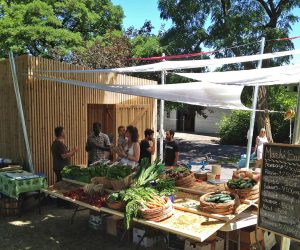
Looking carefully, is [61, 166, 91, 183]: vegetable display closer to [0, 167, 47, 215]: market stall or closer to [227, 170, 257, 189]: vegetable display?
[0, 167, 47, 215]: market stall

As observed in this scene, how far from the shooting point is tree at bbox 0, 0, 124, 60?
56.1ft

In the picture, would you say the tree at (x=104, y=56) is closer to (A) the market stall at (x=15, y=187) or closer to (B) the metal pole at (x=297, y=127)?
(A) the market stall at (x=15, y=187)

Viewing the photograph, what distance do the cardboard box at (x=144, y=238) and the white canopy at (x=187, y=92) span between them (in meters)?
2.32

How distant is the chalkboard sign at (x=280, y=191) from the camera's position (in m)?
3.19

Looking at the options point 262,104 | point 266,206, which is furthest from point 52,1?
point 266,206

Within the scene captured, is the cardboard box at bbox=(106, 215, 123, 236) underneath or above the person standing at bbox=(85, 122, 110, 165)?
underneath

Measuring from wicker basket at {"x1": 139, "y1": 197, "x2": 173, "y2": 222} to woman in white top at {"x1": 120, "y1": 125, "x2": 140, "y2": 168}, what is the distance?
209cm

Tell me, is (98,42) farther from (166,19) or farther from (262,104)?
(262,104)

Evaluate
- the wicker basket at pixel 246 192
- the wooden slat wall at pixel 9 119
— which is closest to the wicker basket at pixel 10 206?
the wooden slat wall at pixel 9 119

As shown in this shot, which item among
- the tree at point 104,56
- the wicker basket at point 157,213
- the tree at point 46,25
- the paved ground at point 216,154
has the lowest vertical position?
the paved ground at point 216,154

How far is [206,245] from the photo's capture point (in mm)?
4273

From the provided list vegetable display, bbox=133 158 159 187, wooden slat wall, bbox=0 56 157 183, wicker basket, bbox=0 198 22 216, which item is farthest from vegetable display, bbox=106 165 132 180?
wooden slat wall, bbox=0 56 157 183

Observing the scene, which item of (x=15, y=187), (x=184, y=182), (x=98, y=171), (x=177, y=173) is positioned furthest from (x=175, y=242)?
(x=15, y=187)

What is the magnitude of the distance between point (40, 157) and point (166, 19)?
10.2 meters
